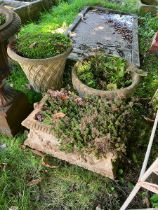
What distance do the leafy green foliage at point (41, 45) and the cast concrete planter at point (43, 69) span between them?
0.35 feet

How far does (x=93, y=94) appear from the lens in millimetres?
3354

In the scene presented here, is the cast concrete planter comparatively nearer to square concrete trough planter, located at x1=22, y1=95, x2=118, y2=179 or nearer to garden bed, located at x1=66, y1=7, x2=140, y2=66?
square concrete trough planter, located at x1=22, y1=95, x2=118, y2=179

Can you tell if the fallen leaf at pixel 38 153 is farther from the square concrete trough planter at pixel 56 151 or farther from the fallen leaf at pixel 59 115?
the fallen leaf at pixel 59 115

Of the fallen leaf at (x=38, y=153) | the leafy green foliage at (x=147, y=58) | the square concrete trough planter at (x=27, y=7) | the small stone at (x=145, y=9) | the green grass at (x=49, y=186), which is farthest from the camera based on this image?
the small stone at (x=145, y=9)

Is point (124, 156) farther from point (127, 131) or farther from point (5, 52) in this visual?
point (5, 52)

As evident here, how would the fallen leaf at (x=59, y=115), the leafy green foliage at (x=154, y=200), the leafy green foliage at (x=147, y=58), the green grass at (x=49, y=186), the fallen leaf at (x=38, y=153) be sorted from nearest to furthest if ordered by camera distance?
the leafy green foliage at (x=154, y=200), the green grass at (x=49, y=186), the fallen leaf at (x=59, y=115), the fallen leaf at (x=38, y=153), the leafy green foliage at (x=147, y=58)

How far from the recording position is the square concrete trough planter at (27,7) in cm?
594

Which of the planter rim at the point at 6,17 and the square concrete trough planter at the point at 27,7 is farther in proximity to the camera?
the square concrete trough planter at the point at 27,7

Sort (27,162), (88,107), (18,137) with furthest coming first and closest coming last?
(18,137), (27,162), (88,107)

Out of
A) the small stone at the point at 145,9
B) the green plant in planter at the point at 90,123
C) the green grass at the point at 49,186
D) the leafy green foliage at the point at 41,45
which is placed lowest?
the green grass at the point at 49,186

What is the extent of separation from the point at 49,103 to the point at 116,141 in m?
0.91

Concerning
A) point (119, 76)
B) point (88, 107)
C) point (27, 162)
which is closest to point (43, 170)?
point (27, 162)

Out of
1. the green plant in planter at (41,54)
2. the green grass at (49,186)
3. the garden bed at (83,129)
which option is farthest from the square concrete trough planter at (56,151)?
the green plant in planter at (41,54)

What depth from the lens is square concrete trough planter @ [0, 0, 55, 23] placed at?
234 inches
